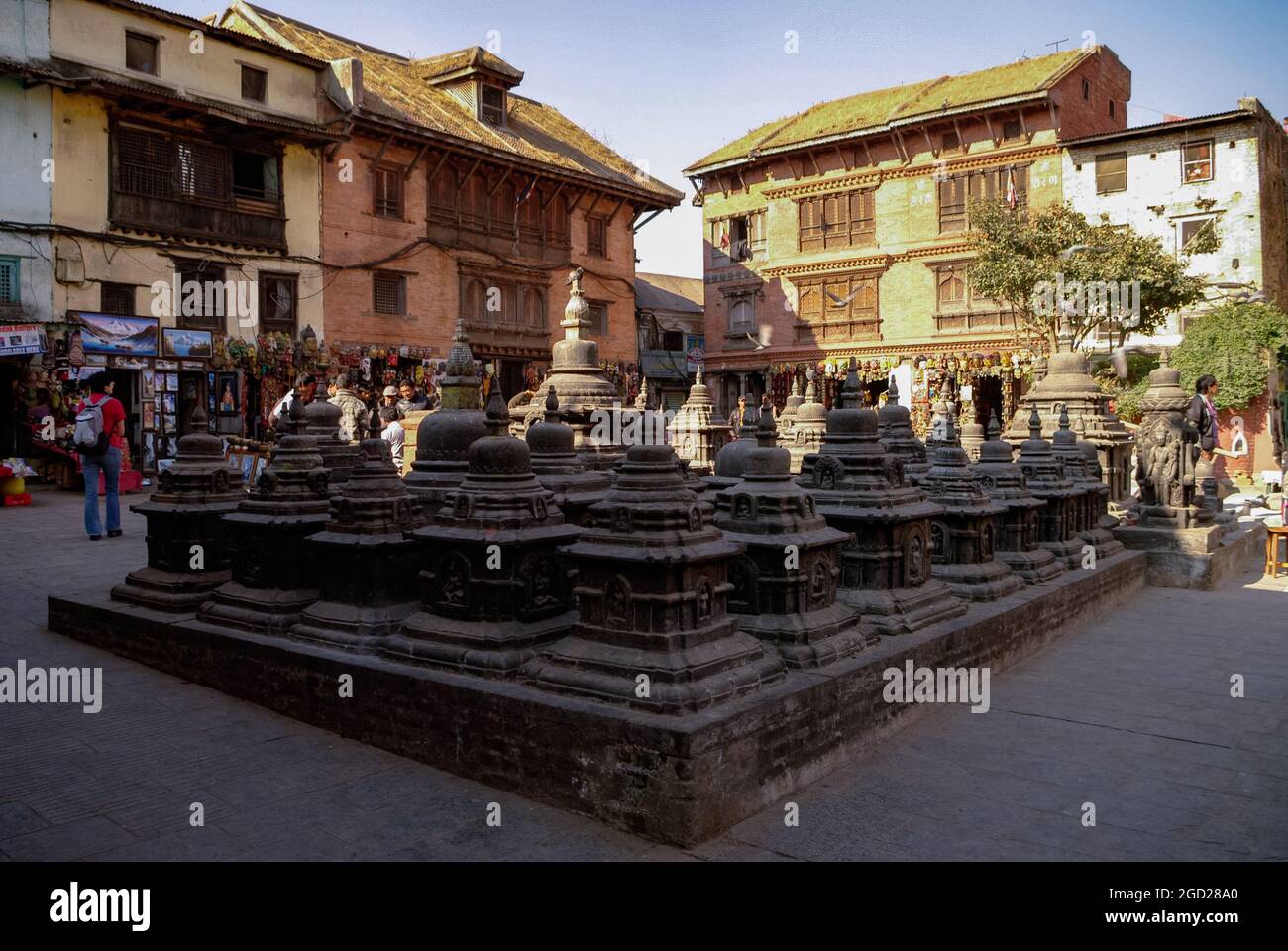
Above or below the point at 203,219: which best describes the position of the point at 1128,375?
below

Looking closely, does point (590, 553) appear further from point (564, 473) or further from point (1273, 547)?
point (1273, 547)

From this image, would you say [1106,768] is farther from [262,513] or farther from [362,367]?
[362,367]

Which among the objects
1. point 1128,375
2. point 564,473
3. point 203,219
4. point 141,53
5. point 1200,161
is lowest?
point 564,473

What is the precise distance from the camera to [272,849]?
4812 mm

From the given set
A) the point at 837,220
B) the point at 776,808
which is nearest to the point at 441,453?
the point at 776,808

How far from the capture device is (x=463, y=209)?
29.6 metres

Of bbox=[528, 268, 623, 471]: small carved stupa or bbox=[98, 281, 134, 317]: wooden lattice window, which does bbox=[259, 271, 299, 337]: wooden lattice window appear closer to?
bbox=[98, 281, 134, 317]: wooden lattice window

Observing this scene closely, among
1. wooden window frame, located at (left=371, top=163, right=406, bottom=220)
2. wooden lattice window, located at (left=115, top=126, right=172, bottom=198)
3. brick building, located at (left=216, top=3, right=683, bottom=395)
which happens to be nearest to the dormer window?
brick building, located at (left=216, top=3, right=683, bottom=395)

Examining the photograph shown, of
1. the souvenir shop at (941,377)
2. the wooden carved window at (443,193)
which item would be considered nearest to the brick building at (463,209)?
the wooden carved window at (443,193)

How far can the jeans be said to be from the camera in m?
13.4

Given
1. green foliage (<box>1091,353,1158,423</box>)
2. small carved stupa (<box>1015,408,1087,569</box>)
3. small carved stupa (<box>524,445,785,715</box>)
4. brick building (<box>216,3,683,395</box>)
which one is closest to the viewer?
small carved stupa (<box>524,445,785,715</box>)

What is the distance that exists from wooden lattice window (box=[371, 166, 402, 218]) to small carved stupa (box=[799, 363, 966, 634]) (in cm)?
2207

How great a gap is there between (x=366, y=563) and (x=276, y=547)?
3.54 feet

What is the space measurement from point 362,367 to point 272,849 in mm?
22689
